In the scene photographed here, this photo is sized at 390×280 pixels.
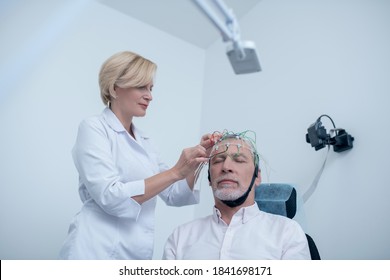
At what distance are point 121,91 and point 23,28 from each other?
40.2 inches

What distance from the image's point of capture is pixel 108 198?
1.28 meters

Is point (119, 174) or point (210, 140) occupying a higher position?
point (210, 140)

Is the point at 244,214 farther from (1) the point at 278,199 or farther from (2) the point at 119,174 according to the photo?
(2) the point at 119,174

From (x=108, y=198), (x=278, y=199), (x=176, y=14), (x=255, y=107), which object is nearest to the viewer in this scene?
(x=108, y=198)

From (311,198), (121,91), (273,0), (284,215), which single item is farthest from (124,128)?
(273,0)

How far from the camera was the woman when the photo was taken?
1316mm

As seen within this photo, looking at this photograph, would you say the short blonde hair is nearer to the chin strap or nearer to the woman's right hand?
the woman's right hand

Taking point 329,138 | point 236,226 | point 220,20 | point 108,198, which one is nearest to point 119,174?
point 108,198

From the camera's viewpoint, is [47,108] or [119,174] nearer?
[119,174]

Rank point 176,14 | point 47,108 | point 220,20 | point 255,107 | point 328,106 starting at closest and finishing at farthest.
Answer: point 220,20, point 328,106, point 47,108, point 255,107, point 176,14

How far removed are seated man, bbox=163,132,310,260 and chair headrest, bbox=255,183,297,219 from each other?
106mm

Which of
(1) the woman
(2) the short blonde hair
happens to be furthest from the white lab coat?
(2) the short blonde hair

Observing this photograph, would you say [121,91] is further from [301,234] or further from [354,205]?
[354,205]
